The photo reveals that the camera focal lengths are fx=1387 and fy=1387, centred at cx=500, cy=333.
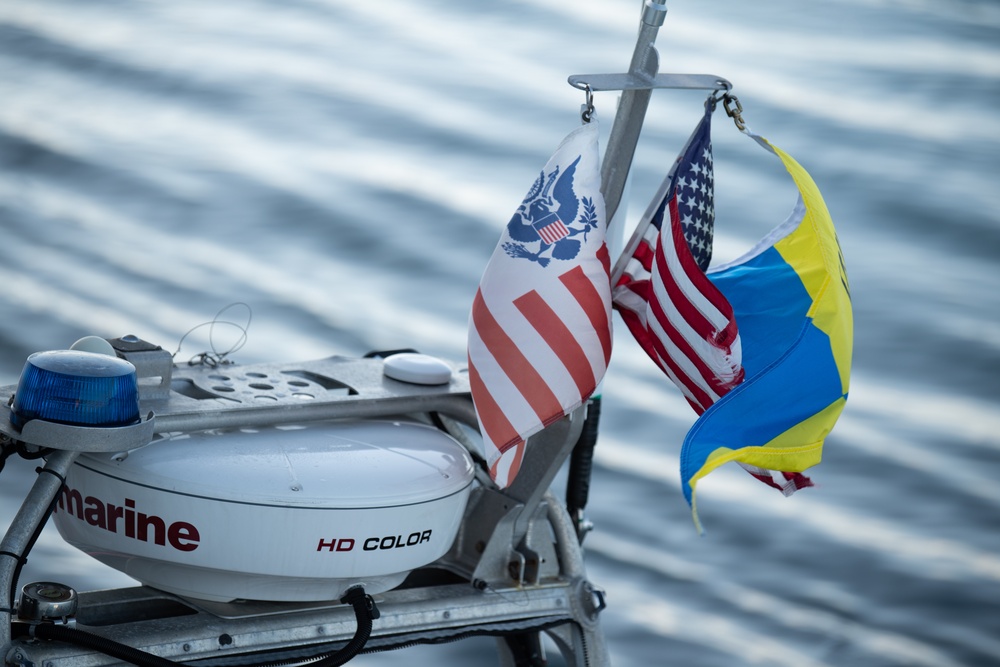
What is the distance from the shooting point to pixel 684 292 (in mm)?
1358

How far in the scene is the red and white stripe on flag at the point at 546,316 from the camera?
1360 millimetres

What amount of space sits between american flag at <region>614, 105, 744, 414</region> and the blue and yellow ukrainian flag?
0.14ft

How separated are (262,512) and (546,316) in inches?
13.1

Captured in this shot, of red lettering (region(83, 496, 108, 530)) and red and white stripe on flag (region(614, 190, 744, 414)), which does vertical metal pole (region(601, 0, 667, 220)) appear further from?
red lettering (region(83, 496, 108, 530))

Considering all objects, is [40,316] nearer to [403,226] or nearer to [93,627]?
[403,226]

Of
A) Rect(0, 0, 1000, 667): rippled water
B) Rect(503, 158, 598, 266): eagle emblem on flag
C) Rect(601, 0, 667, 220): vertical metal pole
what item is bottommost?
Rect(0, 0, 1000, 667): rippled water

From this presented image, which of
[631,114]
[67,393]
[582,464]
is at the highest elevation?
[631,114]

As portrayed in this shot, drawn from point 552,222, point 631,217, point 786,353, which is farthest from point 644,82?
point 631,217

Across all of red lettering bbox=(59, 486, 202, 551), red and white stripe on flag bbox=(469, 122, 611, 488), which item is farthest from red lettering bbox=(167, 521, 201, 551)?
red and white stripe on flag bbox=(469, 122, 611, 488)

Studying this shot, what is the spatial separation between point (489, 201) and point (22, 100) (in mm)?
1591

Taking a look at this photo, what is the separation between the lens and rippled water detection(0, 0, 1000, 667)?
8.80 feet

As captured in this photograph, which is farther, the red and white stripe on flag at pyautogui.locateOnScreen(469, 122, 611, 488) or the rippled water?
the rippled water

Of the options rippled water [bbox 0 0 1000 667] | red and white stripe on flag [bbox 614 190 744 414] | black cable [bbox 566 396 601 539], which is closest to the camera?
red and white stripe on flag [bbox 614 190 744 414]

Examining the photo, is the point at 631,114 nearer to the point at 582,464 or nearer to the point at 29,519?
the point at 582,464
